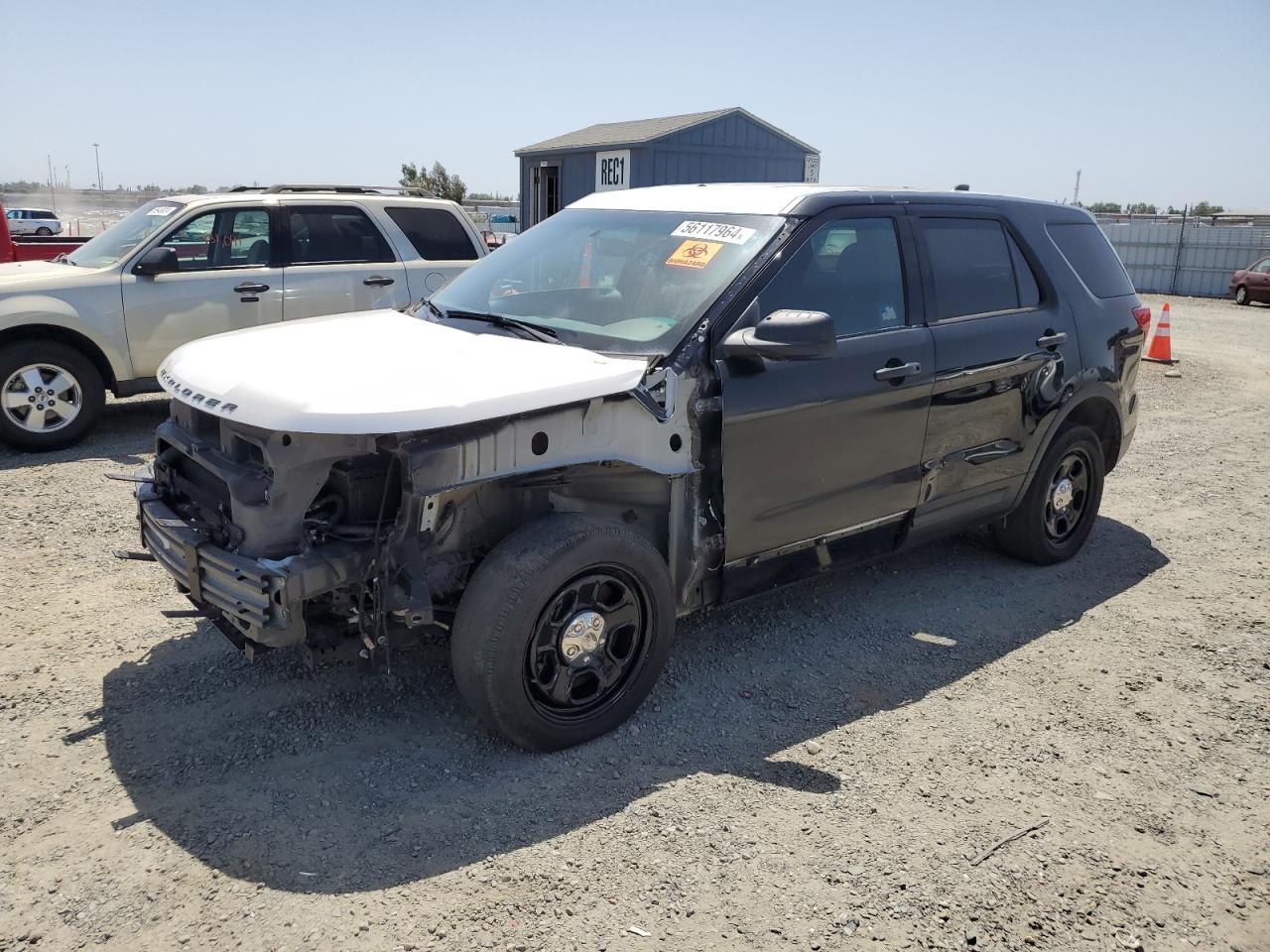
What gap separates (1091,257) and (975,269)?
1.15 meters

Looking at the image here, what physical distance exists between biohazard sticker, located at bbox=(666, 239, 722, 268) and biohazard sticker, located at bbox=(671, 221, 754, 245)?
4 cm

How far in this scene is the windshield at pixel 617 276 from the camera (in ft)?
12.3

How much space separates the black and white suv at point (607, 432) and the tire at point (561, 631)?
0.03 feet

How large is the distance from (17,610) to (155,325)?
3.63 meters

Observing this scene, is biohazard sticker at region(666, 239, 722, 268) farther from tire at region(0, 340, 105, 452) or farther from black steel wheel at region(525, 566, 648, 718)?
tire at region(0, 340, 105, 452)

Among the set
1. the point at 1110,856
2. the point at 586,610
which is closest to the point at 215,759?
the point at 586,610

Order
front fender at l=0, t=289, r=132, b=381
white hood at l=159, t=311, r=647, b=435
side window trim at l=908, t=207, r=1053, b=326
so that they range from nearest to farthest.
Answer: white hood at l=159, t=311, r=647, b=435
side window trim at l=908, t=207, r=1053, b=326
front fender at l=0, t=289, r=132, b=381

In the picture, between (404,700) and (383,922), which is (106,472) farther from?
(383,922)

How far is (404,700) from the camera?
12.7 feet

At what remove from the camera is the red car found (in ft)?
77.6

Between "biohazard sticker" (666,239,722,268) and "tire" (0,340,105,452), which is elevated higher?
"biohazard sticker" (666,239,722,268)

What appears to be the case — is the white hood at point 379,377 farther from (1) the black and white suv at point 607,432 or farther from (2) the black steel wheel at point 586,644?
(2) the black steel wheel at point 586,644

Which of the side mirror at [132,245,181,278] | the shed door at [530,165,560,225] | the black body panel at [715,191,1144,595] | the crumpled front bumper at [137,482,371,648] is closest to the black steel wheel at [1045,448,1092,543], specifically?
the black body panel at [715,191,1144,595]

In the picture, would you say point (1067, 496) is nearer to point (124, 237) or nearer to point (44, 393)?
point (44, 393)
